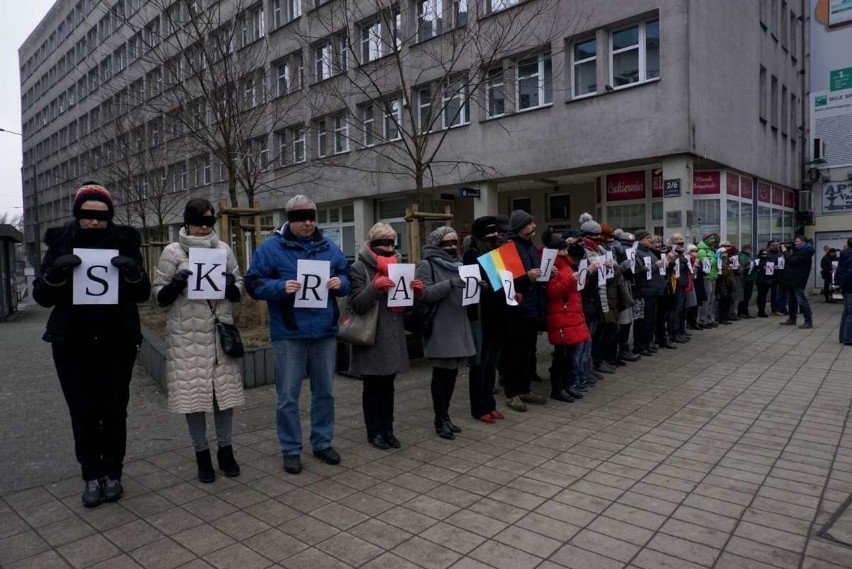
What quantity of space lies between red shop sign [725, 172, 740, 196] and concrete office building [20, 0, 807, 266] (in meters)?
0.07

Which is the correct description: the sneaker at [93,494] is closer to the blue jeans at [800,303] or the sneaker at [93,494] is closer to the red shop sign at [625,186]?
the blue jeans at [800,303]

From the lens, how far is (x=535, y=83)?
19.1 meters

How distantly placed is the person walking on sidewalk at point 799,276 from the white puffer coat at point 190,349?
44.0 ft

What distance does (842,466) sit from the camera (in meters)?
4.99

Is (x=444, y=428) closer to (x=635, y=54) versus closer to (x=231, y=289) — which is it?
(x=231, y=289)

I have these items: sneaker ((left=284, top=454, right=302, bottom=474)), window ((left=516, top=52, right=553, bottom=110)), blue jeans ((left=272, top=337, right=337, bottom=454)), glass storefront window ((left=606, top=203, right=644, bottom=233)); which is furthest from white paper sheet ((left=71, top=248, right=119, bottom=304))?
glass storefront window ((left=606, top=203, right=644, bottom=233))

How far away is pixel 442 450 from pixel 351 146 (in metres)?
20.7

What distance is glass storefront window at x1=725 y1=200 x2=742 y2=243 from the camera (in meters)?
19.3

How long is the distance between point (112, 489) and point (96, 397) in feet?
2.08

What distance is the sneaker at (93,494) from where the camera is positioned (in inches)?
164

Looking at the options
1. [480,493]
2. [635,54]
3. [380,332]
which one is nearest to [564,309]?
[380,332]

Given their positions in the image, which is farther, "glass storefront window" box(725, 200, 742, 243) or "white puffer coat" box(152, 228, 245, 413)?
"glass storefront window" box(725, 200, 742, 243)

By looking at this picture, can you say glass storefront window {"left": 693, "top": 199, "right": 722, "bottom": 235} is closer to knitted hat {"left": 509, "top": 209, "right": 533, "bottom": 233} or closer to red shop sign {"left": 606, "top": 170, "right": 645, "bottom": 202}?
red shop sign {"left": 606, "top": 170, "right": 645, "bottom": 202}

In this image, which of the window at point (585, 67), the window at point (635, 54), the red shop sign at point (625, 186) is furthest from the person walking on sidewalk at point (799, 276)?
the window at point (585, 67)
